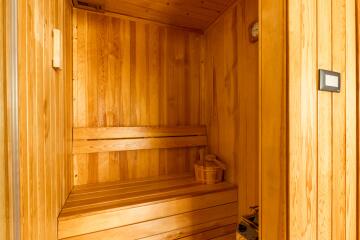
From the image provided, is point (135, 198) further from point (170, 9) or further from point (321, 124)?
point (170, 9)

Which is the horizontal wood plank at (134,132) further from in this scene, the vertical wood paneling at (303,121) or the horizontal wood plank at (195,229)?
the vertical wood paneling at (303,121)

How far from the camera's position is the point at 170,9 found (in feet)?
6.40

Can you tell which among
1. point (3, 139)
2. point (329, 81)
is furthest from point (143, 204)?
point (329, 81)

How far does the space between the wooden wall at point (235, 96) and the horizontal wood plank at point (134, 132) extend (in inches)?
8.8

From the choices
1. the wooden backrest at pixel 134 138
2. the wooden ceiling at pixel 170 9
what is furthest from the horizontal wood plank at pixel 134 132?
the wooden ceiling at pixel 170 9

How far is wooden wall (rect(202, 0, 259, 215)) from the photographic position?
67.0 inches

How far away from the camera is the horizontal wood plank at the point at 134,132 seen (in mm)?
1800

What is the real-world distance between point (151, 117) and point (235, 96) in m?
0.86

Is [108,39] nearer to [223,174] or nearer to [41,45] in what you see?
[41,45]

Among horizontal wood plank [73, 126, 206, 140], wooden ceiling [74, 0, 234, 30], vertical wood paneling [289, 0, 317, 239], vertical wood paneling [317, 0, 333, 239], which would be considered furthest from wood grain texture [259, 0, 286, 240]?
horizontal wood plank [73, 126, 206, 140]

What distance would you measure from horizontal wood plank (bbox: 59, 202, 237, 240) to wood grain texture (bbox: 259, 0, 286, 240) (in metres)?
0.83

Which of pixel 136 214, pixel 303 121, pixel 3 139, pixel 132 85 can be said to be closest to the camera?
pixel 3 139

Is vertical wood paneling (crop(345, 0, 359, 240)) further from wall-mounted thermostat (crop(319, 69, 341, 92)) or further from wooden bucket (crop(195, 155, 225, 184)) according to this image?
wooden bucket (crop(195, 155, 225, 184))

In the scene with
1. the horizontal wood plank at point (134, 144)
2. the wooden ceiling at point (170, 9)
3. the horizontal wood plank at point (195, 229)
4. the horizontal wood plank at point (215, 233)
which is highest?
the wooden ceiling at point (170, 9)
